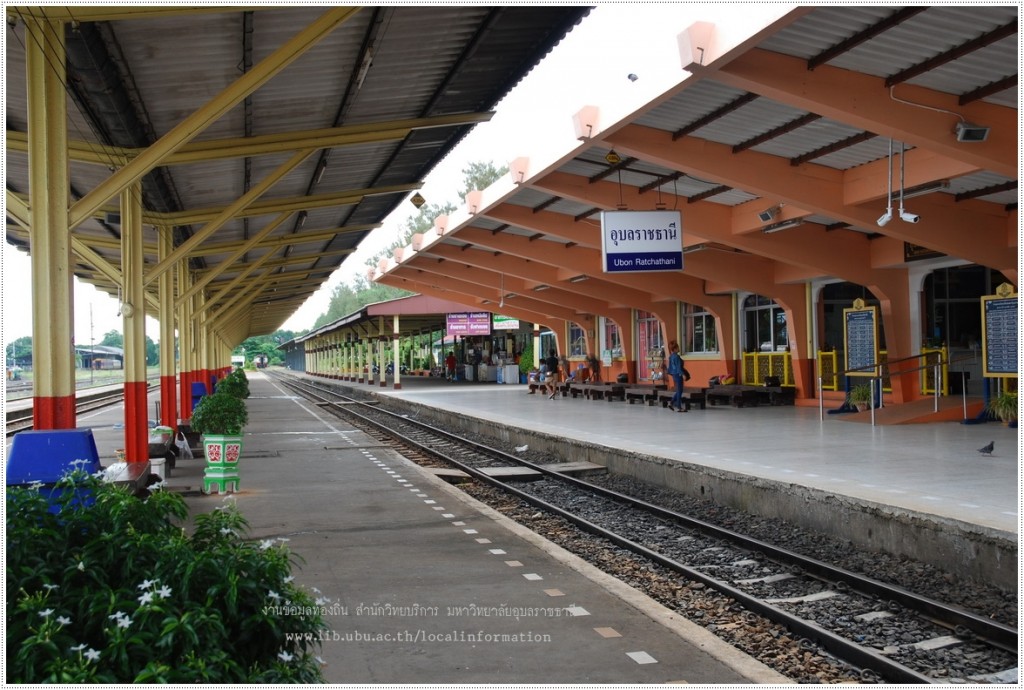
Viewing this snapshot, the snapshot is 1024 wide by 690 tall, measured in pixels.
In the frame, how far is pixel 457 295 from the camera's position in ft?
114

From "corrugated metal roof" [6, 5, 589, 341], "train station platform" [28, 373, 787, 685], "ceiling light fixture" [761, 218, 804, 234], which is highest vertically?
"corrugated metal roof" [6, 5, 589, 341]

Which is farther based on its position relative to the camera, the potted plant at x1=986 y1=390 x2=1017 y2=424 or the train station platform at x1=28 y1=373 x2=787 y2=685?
the potted plant at x1=986 y1=390 x2=1017 y2=424

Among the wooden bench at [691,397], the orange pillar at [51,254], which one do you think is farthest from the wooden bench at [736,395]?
the orange pillar at [51,254]

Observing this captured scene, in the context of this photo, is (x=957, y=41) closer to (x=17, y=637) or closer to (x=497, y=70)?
(x=497, y=70)

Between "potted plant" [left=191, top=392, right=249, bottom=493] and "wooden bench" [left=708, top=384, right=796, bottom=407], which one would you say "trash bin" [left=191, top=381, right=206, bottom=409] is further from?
"wooden bench" [left=708, top=384, right=796, bottom=407]

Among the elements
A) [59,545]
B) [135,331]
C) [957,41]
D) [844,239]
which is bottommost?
[59,545]

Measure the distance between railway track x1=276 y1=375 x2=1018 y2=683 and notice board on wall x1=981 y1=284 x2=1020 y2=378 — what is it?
255 inches

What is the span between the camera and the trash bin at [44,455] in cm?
579

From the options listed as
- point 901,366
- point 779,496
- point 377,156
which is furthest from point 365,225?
point 779,496

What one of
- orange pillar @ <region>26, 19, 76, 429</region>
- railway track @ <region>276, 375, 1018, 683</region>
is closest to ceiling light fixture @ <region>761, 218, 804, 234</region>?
railway track @ <region>276, 375, 1018, 683</region>

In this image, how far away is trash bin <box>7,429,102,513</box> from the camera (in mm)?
5793

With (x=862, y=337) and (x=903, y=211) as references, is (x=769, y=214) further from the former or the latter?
(x=903, y=211)

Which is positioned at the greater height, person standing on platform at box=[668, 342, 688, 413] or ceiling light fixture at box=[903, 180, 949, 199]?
ceiling light fixture at box=[903, 180, 949, 199]

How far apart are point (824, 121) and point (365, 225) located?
10035mm
